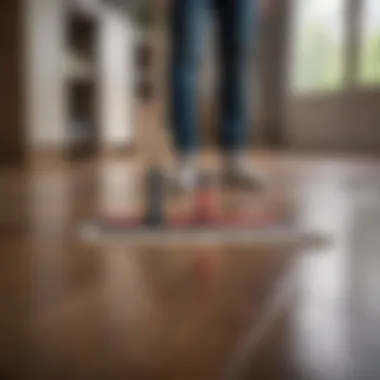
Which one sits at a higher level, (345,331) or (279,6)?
(279,6)

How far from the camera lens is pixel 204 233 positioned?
1268 millimetres

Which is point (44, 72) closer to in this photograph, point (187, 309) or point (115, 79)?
point (115, 79)

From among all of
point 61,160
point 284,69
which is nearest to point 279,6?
point 284,69

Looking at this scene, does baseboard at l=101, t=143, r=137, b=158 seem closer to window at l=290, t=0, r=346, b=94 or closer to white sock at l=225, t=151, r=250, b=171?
window at l=290, t=0, r=346, b=94

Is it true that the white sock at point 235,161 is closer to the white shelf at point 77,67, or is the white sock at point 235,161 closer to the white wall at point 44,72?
the white wall at point 44,72

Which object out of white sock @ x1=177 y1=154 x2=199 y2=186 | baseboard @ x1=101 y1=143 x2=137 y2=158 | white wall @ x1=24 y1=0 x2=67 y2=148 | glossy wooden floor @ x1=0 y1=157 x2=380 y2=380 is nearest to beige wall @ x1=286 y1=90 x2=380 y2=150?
baseboard @ x1=101 y1=143 x2=137 y2=158

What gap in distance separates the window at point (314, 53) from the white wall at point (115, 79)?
4.00 feet

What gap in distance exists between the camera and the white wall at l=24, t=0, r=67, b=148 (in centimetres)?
330

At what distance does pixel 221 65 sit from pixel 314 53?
3466 millimetres

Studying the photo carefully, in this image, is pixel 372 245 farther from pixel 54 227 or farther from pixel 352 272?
pixel 54 227

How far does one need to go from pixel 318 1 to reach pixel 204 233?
3.40 metres

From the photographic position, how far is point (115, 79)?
4469 millimetres

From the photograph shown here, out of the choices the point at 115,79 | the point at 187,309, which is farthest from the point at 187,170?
the point at 115,79

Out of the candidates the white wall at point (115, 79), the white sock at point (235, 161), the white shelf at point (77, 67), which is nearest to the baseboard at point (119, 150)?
the white wall at point (115, 79)
